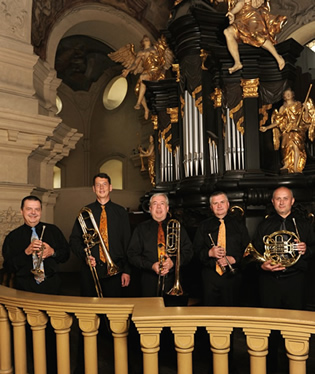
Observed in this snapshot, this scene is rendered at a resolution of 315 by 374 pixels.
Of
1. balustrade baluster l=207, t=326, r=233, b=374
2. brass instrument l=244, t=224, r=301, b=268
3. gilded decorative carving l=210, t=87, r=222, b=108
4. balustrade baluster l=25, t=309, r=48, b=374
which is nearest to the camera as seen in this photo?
balustrade baluster l=207, t=326, r=233, b=374

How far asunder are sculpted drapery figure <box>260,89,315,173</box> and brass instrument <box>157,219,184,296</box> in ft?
10.4

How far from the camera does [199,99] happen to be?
23.7ft

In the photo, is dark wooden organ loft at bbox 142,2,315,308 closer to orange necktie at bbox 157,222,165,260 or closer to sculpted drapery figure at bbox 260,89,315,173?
sculpted drapery figure at bbox 260,89,315,173

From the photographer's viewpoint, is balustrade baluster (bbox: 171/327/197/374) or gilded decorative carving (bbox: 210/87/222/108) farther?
gilded decorative carving (bbox: 210/87/222/108)

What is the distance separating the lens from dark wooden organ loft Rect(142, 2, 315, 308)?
20.3 feet

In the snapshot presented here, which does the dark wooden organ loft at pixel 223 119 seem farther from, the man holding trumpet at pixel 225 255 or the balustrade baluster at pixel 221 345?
the balustrade baluster at pixel 221 345

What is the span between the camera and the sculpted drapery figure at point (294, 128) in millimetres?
6395

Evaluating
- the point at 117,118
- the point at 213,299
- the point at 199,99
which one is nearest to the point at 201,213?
the point at 199,99

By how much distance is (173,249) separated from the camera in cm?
379

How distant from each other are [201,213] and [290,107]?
2029 mm

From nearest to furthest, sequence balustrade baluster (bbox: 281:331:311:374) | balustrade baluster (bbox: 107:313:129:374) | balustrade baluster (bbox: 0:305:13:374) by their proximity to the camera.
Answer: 1. balustrade baluster (bbox: 281:331:311:374)
2. balustrade baluster (bbox: 107:313:129:374)
3. balustrade baluster (bbox: 0:305:13:374)

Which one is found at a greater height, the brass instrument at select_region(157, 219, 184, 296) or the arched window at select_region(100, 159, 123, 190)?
the arched window at select_region(100, 159, 123, 190)

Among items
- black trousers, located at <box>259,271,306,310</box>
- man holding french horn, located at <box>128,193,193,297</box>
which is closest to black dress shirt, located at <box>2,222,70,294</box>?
man holding french horn, located at <box>128,193,193,297</box>

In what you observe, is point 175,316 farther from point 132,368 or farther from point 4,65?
point 4,65
